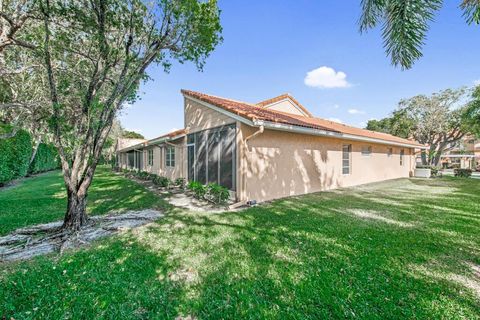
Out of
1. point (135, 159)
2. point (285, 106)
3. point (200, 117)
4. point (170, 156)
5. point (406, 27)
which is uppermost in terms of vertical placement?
point (285, 106)

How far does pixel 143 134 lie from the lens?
2808 inches

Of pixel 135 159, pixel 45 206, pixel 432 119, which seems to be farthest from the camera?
pixel 432 119

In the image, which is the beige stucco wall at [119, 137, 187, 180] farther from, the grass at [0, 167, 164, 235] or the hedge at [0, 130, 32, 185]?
the hedge at [0, 130, 32, 185]

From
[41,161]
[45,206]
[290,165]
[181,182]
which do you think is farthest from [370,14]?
[41,161]

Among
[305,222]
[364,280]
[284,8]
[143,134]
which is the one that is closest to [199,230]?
[305,222]

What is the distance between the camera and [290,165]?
896 cm

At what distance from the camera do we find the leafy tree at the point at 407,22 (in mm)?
4166

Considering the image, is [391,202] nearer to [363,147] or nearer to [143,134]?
[363,147]

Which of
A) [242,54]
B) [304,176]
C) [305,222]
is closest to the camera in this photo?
[305,222]

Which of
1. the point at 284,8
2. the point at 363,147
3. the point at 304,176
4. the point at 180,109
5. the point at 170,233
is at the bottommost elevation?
the point at 170,233

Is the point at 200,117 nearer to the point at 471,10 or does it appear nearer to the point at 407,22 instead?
the point at 407,22

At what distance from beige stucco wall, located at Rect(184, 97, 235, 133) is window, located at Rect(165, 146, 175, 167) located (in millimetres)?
2700

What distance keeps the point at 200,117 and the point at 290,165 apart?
495 cm

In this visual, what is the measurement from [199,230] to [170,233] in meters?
0.68
